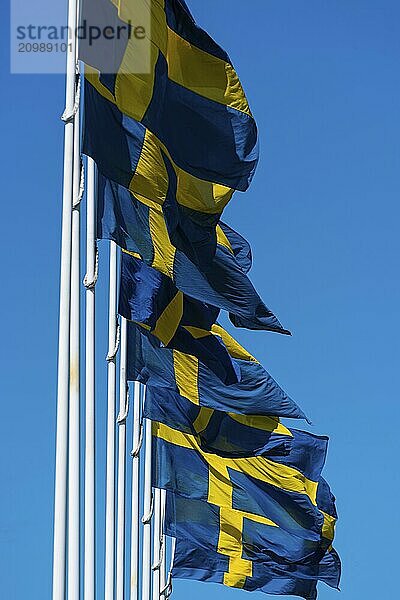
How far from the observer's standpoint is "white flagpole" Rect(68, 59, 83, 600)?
15984 mm

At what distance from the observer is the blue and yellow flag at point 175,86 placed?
51.1 feet

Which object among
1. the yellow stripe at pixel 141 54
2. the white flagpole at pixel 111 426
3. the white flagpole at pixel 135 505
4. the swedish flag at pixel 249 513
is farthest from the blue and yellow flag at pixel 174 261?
the swedish flag at pixel 249 513

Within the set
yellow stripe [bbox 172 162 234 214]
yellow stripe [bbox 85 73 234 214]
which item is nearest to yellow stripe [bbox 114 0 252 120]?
yellow stripe [bbox 85 73 234 214]

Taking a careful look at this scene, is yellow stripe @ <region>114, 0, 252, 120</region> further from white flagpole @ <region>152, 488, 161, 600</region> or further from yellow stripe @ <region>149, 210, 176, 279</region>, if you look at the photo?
white flagpole @ <region>152, 488, 161, 600</region>

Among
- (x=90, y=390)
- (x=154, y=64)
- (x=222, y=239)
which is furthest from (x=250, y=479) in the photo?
(x=154, y=64)

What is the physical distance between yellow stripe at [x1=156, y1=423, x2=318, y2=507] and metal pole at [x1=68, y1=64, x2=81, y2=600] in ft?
32.3

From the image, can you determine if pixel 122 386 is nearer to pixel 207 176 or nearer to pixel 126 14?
pixel 207 176

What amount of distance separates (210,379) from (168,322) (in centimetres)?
201

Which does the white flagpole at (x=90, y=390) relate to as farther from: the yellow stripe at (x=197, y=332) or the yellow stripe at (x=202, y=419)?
the yellow stripe at (x=202, y=419)

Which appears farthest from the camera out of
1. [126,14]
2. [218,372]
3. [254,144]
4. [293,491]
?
[293,491]

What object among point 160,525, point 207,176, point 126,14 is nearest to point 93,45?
point 126,14

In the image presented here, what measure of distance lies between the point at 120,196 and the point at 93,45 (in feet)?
9.19

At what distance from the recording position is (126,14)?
51.1ft

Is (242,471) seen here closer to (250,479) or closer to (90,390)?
(250,479)
